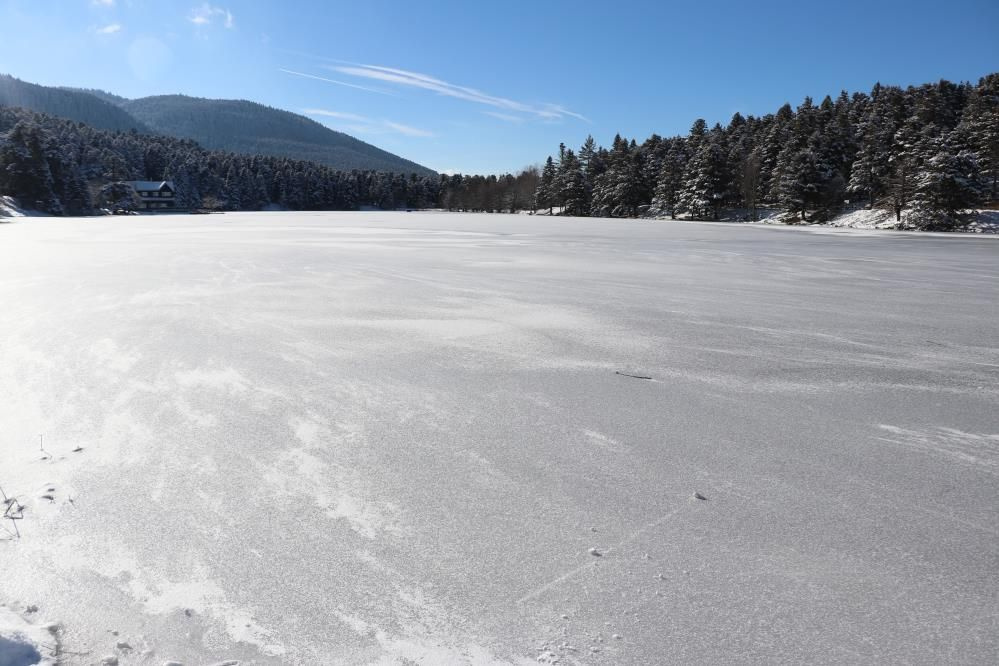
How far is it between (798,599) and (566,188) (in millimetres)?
83556

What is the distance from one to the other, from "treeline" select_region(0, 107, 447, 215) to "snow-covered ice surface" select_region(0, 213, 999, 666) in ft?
228

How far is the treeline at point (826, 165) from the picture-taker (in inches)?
1547

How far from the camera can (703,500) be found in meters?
2.88

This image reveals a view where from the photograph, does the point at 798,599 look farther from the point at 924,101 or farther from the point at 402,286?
the point at 924,101

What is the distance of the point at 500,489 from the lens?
9.82ft

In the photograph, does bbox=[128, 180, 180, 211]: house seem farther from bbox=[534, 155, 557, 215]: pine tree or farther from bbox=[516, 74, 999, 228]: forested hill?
bbox=[516, 74, 999, 228]: forested hill

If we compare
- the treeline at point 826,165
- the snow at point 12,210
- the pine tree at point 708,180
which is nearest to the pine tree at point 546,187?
the treeline at point 826,165

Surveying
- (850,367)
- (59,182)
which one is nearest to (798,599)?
(850,367)

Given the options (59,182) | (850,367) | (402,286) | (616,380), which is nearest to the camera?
(616,380)

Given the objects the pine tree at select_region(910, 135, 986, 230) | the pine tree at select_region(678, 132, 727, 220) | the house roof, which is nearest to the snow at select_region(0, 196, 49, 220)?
the house roof

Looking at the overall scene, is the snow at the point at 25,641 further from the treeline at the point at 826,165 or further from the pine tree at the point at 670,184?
the pine tree at the point at 670,184

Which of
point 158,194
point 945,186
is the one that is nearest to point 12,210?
point 158,194

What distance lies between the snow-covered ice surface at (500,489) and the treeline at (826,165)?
41768 millimetres

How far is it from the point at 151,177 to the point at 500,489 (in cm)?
13527
